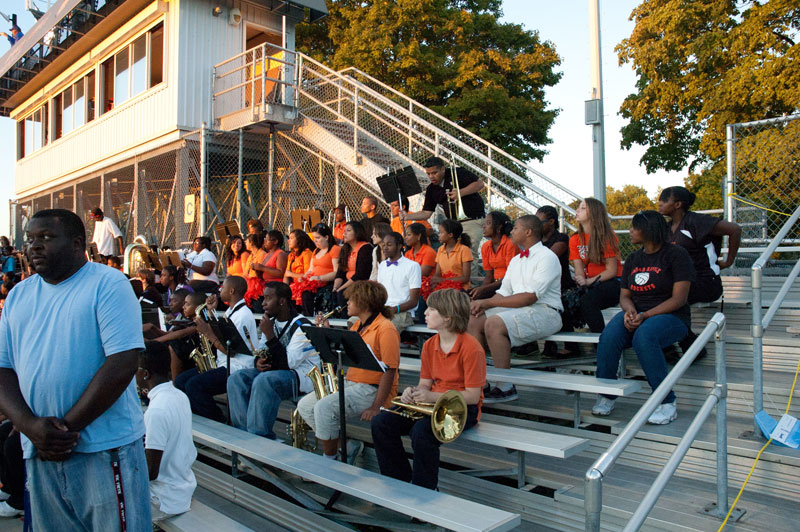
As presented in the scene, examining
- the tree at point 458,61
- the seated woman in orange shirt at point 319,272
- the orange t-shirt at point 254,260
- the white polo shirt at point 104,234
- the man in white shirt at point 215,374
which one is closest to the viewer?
the man in white shirt at point 215,374

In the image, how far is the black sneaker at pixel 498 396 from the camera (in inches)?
198

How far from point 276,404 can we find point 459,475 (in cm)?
181

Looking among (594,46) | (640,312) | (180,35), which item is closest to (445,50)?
(180,35)

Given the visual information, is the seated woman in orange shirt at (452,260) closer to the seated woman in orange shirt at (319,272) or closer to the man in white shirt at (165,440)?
the seated woman in orange shirt at (319,272)

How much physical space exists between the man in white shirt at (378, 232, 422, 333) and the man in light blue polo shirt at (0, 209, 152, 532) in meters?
3.82

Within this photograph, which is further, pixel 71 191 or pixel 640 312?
pixel 71 191

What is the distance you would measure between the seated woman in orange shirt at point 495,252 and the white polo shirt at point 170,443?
137 inches

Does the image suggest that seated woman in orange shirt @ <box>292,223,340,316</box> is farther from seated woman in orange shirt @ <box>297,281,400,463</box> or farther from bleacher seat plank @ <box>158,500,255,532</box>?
bleacher seat plank @ <box>158,500,255,532</box>

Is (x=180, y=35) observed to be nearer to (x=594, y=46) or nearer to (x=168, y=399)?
(x=594, y=46)

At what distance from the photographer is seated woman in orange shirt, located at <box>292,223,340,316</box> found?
8219 mm

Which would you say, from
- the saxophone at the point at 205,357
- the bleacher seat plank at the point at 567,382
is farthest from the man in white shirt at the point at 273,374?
the bleacher seat plank at the point at 567,382

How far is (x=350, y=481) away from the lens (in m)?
3.85

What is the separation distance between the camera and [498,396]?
5.06 m

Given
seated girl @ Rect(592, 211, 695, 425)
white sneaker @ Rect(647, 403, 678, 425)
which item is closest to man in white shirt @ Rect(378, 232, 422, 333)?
seated girl @ Rect(592, 211, 695, 425)
